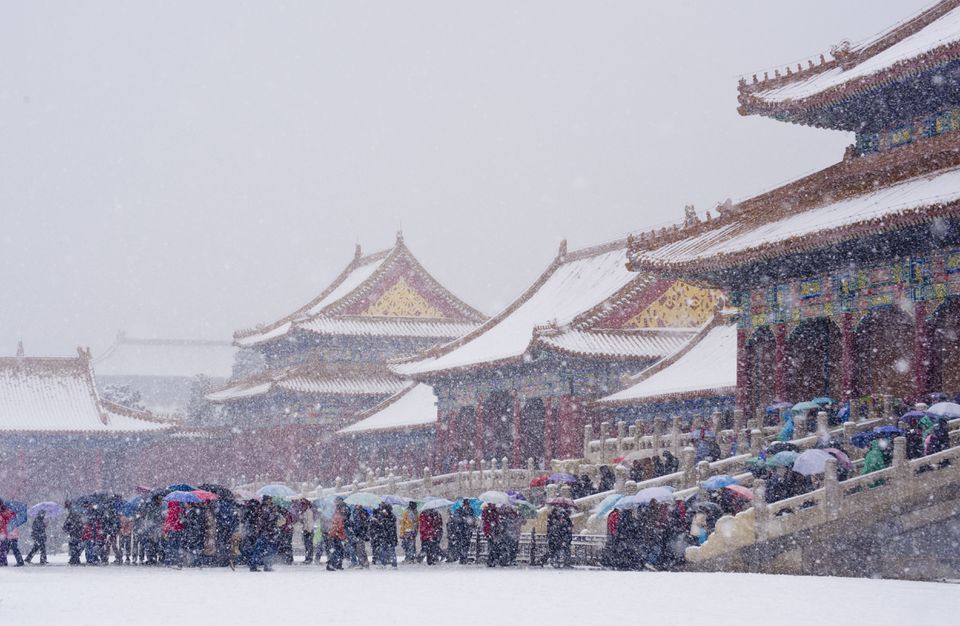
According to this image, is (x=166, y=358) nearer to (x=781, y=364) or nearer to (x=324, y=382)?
(x=324, y=382)

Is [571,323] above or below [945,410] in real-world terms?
above

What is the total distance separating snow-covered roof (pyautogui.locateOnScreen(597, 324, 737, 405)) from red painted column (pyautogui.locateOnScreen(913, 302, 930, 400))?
7388 mm

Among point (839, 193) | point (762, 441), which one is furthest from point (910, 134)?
point (762, 441)

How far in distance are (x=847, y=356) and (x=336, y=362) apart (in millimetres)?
36753

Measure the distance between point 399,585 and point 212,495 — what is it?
274 inches

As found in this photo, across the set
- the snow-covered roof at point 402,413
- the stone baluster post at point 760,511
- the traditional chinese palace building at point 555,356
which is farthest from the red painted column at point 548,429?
the stone baluster post at point 760,511

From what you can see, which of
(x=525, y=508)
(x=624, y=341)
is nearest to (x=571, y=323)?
(x=624, y=341)

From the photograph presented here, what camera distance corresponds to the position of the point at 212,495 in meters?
26.0

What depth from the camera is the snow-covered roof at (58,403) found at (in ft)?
187

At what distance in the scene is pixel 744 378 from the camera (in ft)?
103

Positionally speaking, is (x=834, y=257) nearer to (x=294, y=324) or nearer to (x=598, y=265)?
(x=598, y=265)

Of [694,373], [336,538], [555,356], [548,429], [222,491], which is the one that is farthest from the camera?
[548,429]

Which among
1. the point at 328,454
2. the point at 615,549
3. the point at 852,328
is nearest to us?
the point at 615,549

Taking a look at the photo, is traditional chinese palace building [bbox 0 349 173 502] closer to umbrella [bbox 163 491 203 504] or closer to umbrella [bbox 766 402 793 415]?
umbrella [bbox 163 491 203 504]
